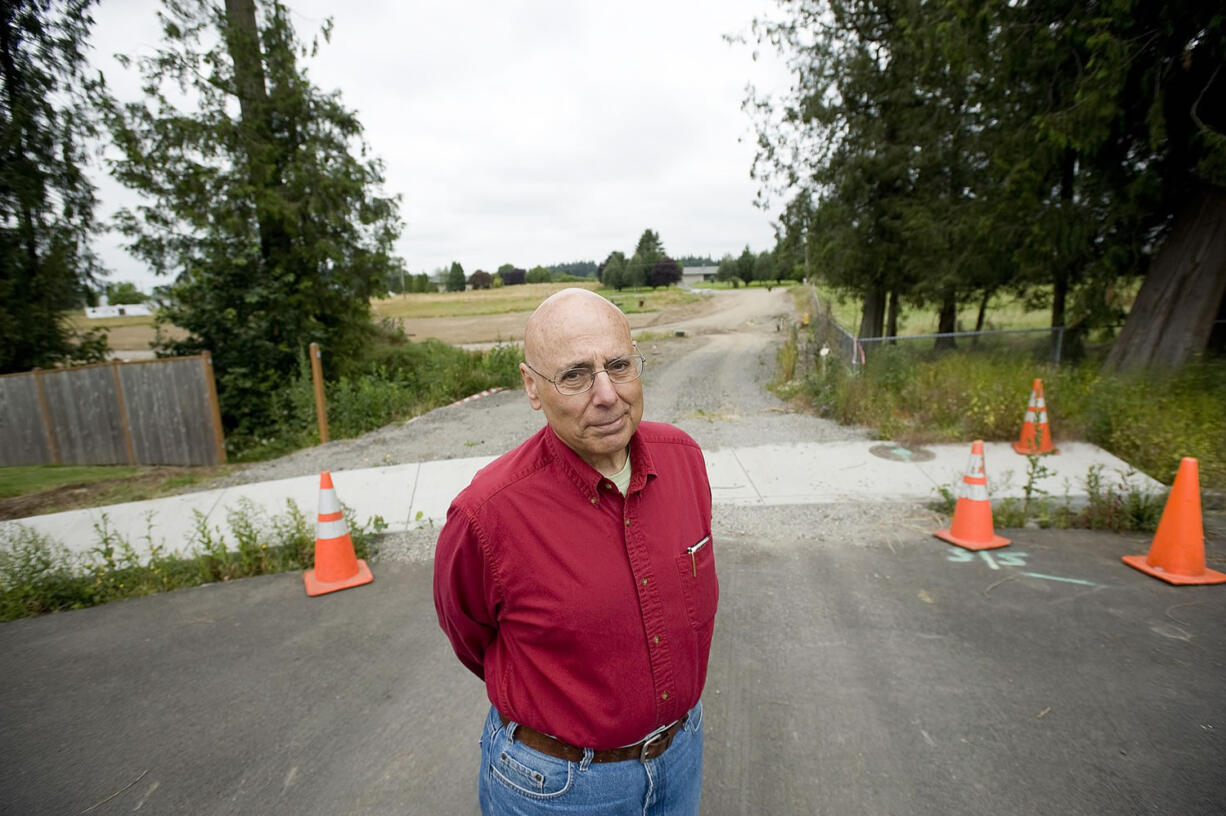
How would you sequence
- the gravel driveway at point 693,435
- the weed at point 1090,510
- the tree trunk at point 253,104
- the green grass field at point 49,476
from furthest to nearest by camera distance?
the tree trunk at point 253,104
the green grass field at point 49,476
the gravel driveway at point 693,435
the weed at point 1090,510

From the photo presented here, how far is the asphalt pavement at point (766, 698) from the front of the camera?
8.20 feet

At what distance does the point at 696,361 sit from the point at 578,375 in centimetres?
1631

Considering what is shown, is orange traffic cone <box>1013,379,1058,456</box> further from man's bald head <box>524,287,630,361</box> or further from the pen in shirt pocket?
man's bald head <box>524,287,630,361</box>

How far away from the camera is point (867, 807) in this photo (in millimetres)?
2375

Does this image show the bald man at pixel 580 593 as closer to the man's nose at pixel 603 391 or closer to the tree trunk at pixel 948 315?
the man's nose at pixel 603 391

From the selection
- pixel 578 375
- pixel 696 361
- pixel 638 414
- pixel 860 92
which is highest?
pixel 860 92

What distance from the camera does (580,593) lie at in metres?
1.38

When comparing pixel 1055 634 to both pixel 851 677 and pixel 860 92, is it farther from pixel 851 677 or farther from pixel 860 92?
pixel 860 92

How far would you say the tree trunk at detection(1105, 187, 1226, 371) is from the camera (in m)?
8.39

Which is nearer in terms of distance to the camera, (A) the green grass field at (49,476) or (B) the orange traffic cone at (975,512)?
(B) the orange traffic cone at (975,512)

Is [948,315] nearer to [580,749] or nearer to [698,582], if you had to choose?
[698,582]

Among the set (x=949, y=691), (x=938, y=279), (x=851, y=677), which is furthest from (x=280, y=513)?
(x=938, y=279)

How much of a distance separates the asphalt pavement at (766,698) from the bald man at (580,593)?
1.25 m

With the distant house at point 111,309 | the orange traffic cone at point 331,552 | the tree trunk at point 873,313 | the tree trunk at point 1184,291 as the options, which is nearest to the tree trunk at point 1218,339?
the tree trunk at point 1184,291
